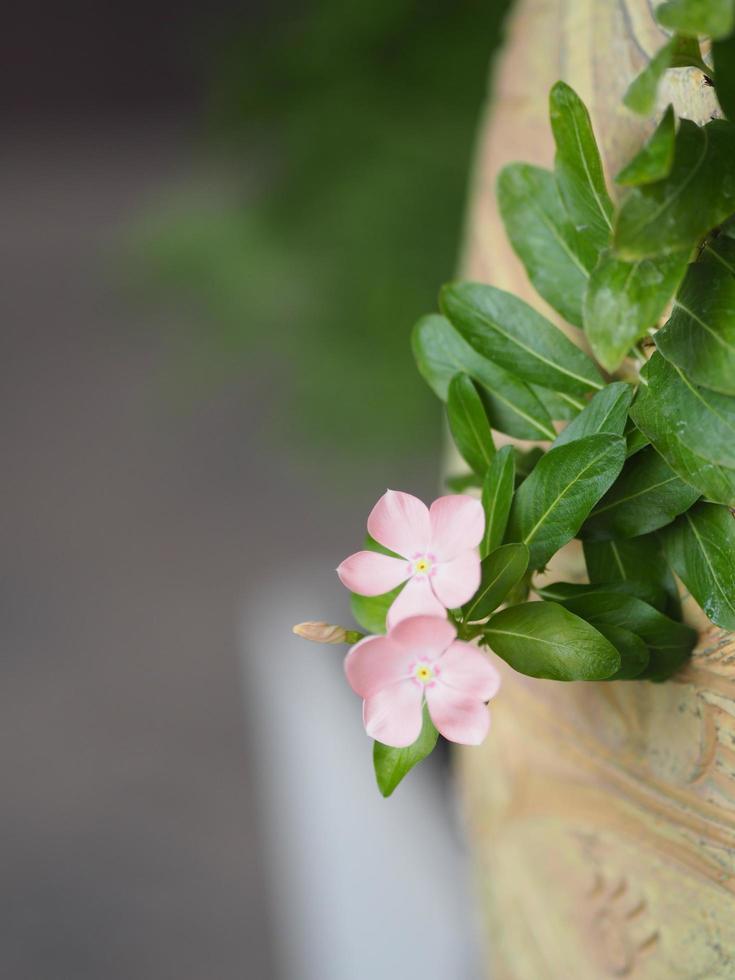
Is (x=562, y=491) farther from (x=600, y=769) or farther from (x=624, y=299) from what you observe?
(x=600, y=769)

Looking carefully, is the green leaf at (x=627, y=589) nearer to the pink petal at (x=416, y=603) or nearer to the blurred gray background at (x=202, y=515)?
the pink petal at (x=416, y=603)

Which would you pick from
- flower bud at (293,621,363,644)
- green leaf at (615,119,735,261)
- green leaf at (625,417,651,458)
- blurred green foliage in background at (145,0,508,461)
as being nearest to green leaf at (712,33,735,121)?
green leaf at (615,119,735,261)

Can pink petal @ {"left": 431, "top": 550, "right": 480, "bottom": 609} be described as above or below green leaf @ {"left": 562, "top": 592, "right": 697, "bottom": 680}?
above

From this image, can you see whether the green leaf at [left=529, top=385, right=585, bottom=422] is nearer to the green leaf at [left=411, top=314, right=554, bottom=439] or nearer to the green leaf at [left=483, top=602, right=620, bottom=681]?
the green leaf at [left=411, top=314, right=554, bottom=439]

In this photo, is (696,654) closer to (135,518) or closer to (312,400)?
(312,400)

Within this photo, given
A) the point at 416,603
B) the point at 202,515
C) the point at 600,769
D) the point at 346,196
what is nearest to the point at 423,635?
the point at 416,603

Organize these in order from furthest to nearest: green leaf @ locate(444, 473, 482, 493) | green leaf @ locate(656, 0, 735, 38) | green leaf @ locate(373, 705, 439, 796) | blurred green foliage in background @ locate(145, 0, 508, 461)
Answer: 1. blurred green foliage in background @ locate(145, 0, 508, 461)
2. green leaf @ locate(444, 473, 482, 493)
3. green leaf @ locate(373, 705, 439, 796)
4. green leaf @ locate(656, 0, 735, 38)

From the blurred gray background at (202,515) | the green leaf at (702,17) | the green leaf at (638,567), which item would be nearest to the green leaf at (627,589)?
the green leaf at (638,567)
